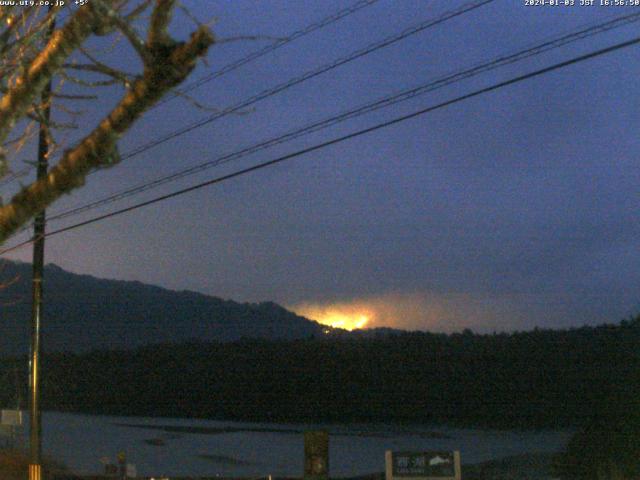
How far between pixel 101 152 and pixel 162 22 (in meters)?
0.77

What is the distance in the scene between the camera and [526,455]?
93.8ft

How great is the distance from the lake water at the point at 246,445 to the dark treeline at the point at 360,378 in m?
2.47

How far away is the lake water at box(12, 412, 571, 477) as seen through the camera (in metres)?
30.7

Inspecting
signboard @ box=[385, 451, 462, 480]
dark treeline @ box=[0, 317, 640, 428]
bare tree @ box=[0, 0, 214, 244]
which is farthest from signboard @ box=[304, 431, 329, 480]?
dark treeline @ box=[0, 317, 640, 428]

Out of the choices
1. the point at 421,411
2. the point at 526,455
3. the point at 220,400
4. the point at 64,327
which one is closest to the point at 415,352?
the point at 421,411

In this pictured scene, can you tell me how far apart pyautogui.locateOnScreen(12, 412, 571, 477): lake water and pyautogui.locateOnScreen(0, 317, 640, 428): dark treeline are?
2466 mm

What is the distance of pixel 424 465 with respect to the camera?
1566 centimetres

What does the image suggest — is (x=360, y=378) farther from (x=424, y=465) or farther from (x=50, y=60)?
(x=50, y=60)

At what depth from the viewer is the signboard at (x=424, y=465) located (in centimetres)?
1556

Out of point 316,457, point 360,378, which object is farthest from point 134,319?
point 316,457

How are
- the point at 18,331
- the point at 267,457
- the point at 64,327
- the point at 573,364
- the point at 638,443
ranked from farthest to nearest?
the point at 64,327, the point at 18,331, the point at 573,364, the point at 267,457, the point at 638,443

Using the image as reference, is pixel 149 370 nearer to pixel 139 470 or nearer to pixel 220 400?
pixel 220 400

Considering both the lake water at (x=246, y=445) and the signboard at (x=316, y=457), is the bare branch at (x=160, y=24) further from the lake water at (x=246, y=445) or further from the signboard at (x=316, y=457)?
the lake water at (x=246, y=445)

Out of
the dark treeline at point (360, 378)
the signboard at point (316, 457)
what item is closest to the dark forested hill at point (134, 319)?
the dark treeline at point (360, 378)
